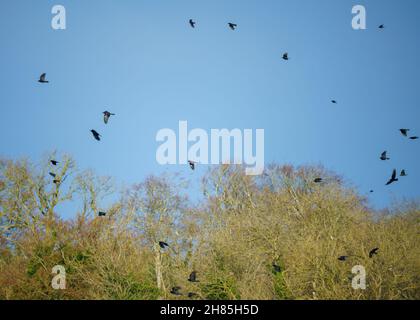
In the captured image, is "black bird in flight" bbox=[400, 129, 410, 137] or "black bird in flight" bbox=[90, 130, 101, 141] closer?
"black bird in flight" bbox=[90, 130, 101, 141]

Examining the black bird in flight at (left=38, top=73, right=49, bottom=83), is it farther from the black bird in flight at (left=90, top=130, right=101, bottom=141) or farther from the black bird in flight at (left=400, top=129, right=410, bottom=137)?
the black bird in flight at (left=400, top=129, right=410, bottom=137)

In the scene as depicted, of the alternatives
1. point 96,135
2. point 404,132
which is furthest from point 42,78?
point 404,132

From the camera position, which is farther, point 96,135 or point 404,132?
point 404,132

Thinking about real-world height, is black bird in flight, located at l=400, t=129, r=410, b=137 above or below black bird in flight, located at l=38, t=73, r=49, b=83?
below

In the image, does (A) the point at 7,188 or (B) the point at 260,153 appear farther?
(B) the point at 260,153

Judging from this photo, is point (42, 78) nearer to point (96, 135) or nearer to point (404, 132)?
point (96, 135)

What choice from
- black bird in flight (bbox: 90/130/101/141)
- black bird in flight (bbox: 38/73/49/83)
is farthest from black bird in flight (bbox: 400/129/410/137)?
black bird in flight (bbox: 38/73/49/83)

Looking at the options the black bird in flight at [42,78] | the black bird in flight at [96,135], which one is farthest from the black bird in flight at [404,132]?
the black bird in flight at [42,78]

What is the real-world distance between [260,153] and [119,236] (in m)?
25.4

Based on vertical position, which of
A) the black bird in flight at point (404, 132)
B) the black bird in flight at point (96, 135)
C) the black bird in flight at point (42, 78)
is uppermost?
the black bird in flight at point (42, 78)

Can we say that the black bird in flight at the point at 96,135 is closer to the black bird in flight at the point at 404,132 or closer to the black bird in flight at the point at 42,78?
the black bird in flight at the point at 42,78
